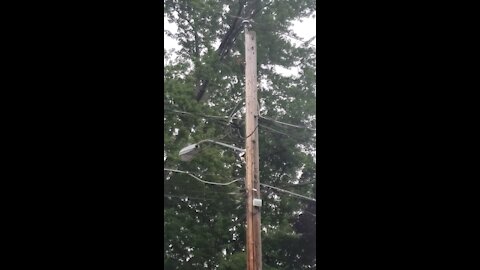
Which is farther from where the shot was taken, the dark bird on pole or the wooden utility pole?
the dark bird on pole

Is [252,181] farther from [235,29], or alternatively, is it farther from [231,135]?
[235,29]

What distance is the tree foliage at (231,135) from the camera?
639 cm

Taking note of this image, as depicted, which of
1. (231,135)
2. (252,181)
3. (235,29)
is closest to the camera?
(252,181)

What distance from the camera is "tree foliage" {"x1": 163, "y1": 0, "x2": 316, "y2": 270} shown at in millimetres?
6387

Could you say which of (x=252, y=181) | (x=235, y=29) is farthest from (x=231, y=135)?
(x=252, y=181)

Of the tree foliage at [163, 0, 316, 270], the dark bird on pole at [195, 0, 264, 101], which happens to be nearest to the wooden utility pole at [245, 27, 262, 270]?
the tree foliage at [163, 0, 316, 270]

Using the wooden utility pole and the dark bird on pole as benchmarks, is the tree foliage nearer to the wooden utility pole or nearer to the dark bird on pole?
the dark bird on pole

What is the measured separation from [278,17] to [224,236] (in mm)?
2482

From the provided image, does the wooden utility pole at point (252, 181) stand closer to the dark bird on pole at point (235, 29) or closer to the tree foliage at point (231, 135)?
the tree foliage at point (231, 135)

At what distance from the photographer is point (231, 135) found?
6480mm

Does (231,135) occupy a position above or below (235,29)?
below

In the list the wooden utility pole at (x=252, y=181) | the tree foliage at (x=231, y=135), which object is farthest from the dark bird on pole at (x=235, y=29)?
the wooden utility pole at (x=252, y=181)
